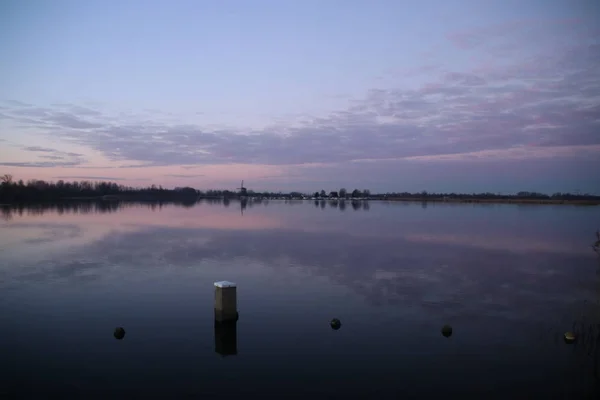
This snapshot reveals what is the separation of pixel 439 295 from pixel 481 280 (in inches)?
119

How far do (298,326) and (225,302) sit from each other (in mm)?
1628

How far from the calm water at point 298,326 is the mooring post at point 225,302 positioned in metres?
0.31

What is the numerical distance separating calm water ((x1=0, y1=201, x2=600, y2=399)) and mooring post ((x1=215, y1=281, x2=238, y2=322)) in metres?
0.31

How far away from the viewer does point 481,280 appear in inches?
573

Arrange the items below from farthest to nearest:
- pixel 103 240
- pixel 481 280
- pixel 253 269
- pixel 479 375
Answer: pixel 103 240 → pixel 253 269 → pixel 481 280 → pixel 479 375

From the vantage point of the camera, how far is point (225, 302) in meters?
9.45

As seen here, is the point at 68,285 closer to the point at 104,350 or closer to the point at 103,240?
the point at 104,350

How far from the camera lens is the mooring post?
9398mm

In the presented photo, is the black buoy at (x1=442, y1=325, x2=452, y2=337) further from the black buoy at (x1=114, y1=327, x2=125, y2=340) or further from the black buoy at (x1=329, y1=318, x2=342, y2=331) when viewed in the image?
the black buoy at (x1=114, y1=327, x2=125, y2=340)

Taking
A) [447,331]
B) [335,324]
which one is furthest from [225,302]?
[447,331]

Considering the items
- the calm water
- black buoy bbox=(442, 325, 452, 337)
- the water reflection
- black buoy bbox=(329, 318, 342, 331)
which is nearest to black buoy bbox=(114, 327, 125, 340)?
the calm water

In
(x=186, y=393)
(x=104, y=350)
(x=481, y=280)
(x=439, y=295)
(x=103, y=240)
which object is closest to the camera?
(x=186, y=393)

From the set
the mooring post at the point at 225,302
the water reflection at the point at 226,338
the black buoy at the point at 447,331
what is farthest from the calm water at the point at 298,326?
the mooring post at the point at 225,302

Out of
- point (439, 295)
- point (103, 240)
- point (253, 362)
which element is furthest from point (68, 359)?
point (103, 240)
